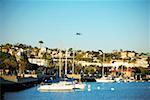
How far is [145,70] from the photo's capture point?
33.3 metres

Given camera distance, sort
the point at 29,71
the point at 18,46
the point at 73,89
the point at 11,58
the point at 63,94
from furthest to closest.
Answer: the point at 18,46
the point at 29,71
the point at 11,58
the point at 73,89
the point at 63,94

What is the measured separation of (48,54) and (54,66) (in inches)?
286

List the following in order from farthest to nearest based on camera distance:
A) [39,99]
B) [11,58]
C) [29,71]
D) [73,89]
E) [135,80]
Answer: [135,80]
[29,71]
[11,58]
[73,89]
[39,99]

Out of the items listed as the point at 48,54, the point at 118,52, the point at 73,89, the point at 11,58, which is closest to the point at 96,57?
the point at 118,52

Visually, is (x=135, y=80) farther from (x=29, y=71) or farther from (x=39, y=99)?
(x=39, y=99)

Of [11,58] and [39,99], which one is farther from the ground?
[11,58]

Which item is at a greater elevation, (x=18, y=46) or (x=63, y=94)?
(x=18, y=46)

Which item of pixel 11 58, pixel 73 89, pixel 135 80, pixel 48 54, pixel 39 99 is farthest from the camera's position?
pixel 48 54

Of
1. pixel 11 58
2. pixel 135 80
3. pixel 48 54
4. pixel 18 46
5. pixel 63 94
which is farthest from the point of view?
pixel 48 54

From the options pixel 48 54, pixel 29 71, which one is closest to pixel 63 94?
pixel 29 71

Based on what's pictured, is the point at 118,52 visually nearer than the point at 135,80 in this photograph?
No

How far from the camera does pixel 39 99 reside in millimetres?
11883

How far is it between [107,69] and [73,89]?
19.6 meters

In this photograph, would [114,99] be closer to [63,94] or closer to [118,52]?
[63,94]
